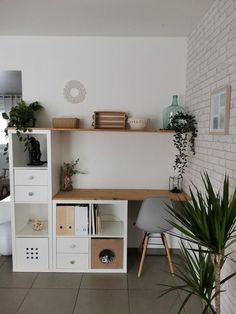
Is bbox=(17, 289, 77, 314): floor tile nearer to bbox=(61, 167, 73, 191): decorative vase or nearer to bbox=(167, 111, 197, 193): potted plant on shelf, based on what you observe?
bbox=(61, 167, 73, 191): decorative vase

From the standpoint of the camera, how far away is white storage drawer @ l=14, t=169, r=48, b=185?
8.87 feet

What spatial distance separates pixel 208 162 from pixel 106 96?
1413 millimetres

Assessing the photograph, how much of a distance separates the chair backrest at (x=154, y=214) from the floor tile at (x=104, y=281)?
575 mm

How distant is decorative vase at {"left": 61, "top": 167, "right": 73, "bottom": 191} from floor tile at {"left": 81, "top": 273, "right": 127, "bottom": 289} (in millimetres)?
961

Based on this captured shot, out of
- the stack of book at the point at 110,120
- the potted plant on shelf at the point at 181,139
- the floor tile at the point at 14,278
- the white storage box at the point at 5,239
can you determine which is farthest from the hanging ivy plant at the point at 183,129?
the white storage box at the point at 5,239

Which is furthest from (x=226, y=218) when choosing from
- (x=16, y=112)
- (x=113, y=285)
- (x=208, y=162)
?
(x=16, y=112)

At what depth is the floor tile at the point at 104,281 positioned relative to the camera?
99.3 inches

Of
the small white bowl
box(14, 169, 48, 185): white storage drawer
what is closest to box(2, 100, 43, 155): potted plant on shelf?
box(14, 169, 48, 185): white storage drawer

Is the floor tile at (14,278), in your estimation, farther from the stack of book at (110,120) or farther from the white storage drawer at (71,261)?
the stack of book at (110,120)

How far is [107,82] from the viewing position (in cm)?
304

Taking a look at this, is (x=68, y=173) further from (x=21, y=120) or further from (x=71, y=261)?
(x=71, y=261)

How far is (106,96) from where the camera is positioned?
3049 mm

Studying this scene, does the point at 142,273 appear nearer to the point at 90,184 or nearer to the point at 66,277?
the point at 66,277

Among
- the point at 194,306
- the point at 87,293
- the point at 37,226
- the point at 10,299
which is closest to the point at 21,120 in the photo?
the point at 37,226
